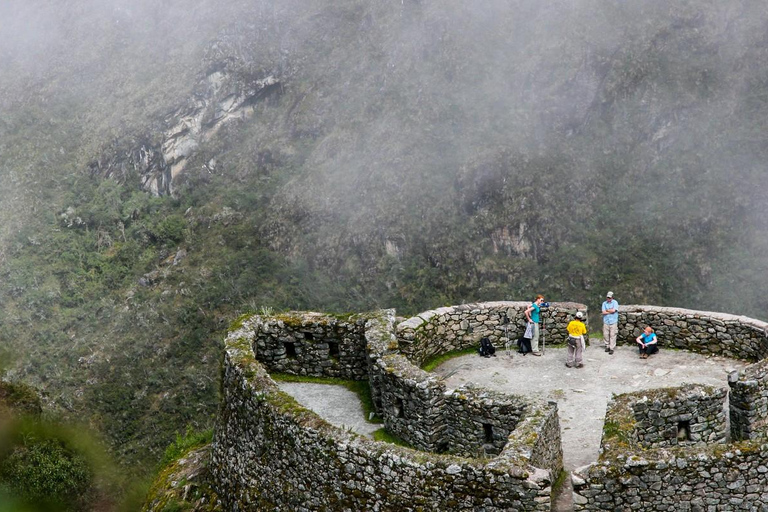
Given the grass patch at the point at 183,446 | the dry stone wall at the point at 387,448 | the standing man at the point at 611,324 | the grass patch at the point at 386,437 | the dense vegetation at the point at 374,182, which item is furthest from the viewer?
the dense vegetation at the point at 374,182

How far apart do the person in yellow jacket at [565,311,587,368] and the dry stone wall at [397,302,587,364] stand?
115cm

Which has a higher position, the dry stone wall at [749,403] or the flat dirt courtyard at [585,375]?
the dry stone wall at [749,403]

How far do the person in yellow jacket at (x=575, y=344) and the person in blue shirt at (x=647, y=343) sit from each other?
55.7 inches

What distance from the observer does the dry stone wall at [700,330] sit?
20.2 metres

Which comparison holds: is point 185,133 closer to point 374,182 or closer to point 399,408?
point 374,182

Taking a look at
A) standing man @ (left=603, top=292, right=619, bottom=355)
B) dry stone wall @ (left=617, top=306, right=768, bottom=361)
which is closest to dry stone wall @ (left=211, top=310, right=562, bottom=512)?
standing man @ (left=603, top=292, right=619, bottom=355)

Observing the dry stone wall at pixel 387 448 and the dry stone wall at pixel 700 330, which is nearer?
the dry stone wall at pixel 387 448

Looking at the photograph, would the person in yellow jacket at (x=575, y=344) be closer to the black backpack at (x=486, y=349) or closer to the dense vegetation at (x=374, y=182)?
the black backpack at (x=486, y=349)

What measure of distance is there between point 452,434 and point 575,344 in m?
6.08

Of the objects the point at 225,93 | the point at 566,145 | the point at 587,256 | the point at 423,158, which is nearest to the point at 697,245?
the point at 587,256

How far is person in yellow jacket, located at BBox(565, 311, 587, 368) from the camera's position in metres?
21.3

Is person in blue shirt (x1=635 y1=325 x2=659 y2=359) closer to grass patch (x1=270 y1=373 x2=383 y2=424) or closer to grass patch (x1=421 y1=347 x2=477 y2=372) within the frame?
grass patch (x1=421 y1=347 x2=477 y2=372)

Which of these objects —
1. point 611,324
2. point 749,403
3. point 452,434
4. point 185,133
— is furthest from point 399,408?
point 185,133

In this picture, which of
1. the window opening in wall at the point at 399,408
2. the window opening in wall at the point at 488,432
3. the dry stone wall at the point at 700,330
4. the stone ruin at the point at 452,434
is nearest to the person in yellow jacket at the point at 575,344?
the dry stone wall at the point at 700,330
